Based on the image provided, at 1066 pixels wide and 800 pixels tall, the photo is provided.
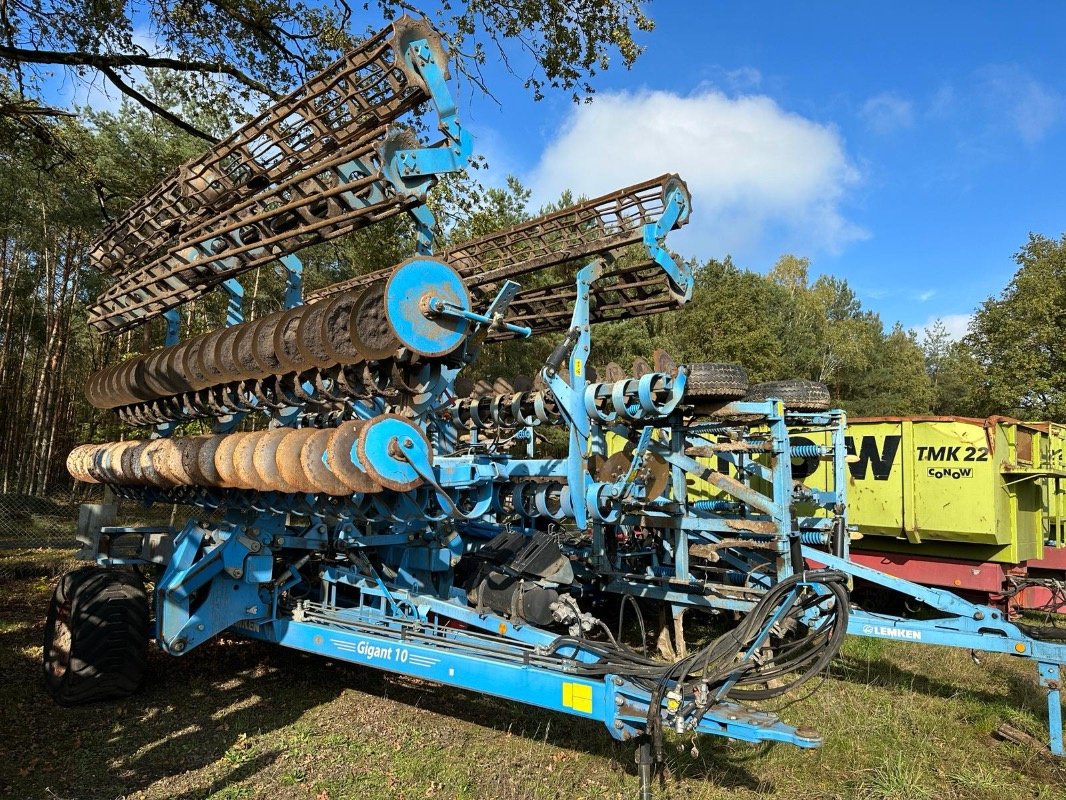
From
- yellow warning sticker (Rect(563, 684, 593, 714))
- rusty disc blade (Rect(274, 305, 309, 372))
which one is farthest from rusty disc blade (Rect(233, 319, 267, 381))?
yellow warning sticker (Rect(563, 684, 593, 714))

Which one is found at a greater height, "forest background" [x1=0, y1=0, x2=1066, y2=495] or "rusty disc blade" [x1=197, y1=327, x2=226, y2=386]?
"forest background" [x1=0, y1=0, x2=1066, y2=495]

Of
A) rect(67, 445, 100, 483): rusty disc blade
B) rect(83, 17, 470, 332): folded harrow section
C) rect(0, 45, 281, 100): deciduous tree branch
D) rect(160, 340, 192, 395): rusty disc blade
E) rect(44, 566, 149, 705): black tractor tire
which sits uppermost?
rect(0, 45, 281, 100): deciduous tree branch

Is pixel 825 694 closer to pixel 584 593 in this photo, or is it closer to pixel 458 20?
pixel 584 593

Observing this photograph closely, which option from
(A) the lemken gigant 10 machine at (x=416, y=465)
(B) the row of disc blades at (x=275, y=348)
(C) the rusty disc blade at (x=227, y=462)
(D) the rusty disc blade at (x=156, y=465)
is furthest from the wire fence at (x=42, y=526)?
(C) the rusty disc blade at (x=227, y=462)

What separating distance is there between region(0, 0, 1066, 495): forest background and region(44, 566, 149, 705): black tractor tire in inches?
102

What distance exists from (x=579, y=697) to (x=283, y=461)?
2.51m

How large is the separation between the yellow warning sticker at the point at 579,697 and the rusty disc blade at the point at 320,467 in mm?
1825

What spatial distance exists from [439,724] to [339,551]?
162cm

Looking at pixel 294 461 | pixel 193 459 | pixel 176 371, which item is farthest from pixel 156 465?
pixel 294 461

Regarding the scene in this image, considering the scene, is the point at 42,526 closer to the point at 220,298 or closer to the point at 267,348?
the point at 220,298

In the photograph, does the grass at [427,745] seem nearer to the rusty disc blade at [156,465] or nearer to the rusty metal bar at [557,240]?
the rusty disc blade at [156,465]

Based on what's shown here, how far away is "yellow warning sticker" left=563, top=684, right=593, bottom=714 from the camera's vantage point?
12.5 ft

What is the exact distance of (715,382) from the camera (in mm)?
5590

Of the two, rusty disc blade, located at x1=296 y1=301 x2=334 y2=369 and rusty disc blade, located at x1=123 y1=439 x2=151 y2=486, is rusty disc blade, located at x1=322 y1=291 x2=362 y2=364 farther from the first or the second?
rusty disc blade, located at x1=123 y1=439 x2=151 y2=486
